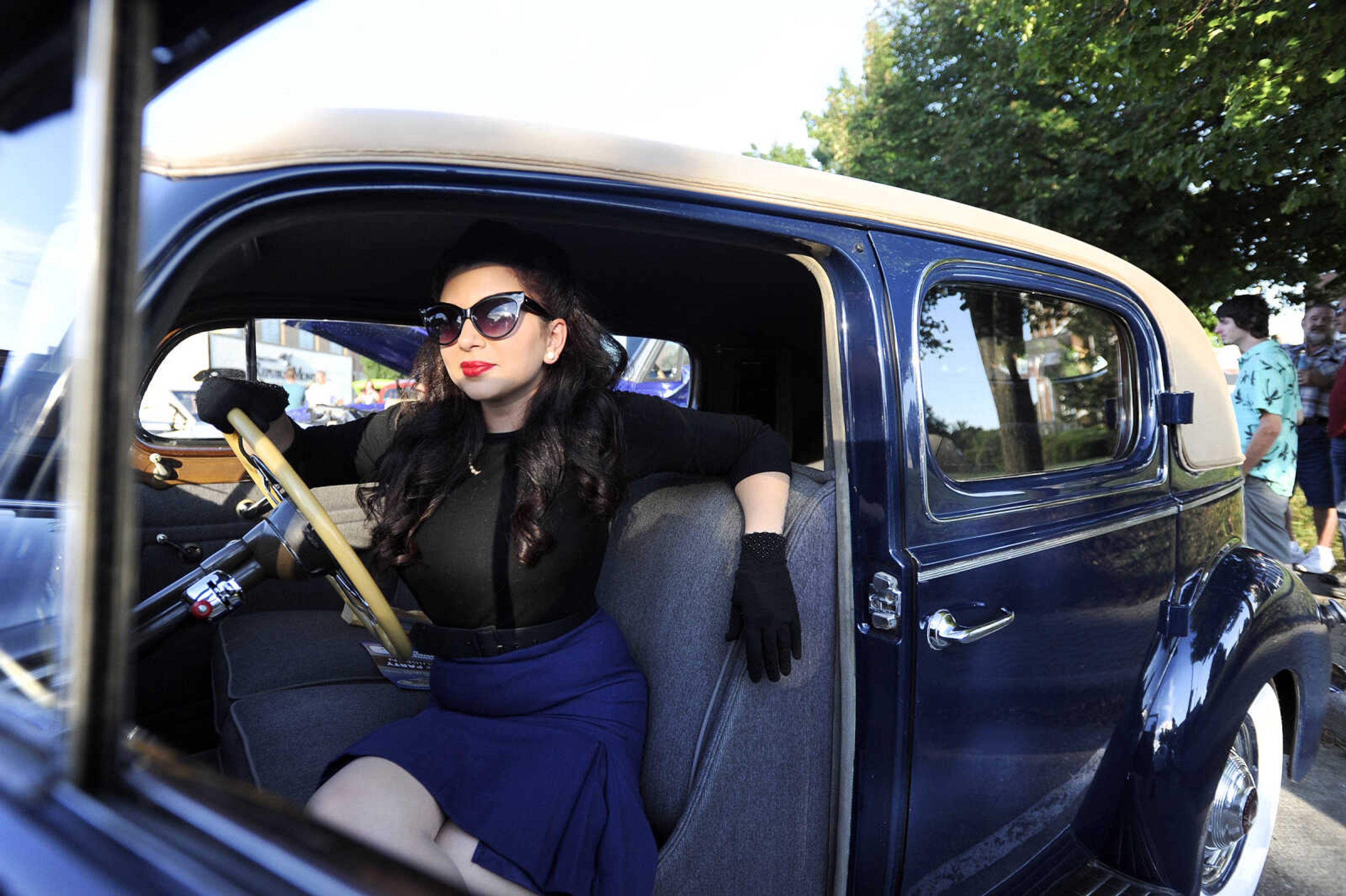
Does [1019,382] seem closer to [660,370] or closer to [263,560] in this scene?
[263,560]

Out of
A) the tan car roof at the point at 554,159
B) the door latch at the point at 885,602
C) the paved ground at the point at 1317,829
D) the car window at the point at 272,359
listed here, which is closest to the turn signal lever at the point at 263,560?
the tan car roof at the point at 554,159

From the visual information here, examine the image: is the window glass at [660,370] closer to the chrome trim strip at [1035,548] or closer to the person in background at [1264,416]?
the chrome trim strip at [1035,548]

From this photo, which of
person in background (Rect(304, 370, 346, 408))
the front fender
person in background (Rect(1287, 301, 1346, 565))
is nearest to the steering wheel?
the front fender

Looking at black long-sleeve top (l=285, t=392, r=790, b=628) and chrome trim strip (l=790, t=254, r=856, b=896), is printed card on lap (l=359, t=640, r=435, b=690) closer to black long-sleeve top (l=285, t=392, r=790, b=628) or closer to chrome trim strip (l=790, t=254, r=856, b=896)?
black long-sleeve top (l=285, t=392, r=790, b=628)

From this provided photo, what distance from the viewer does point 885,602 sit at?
1.48 metres

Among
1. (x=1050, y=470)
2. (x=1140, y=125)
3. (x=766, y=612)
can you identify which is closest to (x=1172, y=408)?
A: (x=1050, y=470)

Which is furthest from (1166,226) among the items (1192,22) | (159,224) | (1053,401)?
(159,224)

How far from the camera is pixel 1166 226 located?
8555 mm

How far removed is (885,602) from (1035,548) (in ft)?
1.52

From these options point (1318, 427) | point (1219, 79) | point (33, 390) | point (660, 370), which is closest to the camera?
point (33, 390)

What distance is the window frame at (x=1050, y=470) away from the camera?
1.61 metres

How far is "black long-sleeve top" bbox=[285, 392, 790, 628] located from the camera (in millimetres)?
1629

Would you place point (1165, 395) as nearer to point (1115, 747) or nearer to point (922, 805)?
point (1115, 747)

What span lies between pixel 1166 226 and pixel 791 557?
8.78m
